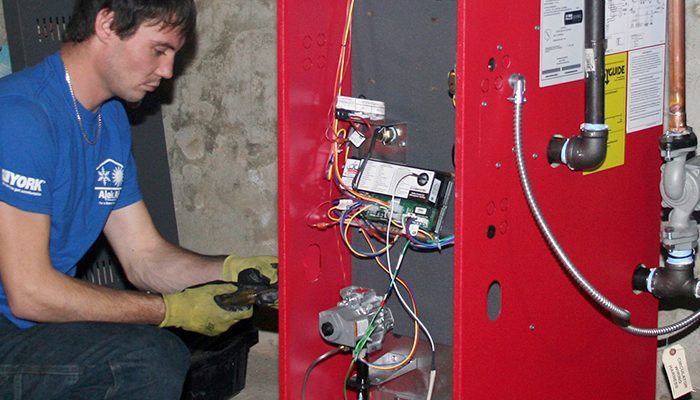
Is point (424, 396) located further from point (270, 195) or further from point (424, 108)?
point (270, 195)

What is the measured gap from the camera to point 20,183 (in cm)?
207

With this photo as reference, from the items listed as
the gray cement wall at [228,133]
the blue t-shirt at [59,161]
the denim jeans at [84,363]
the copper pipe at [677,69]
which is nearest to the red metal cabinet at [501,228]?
the copper pipe at [677,69]

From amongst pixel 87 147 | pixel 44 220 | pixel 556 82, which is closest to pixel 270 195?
pixel 87 147

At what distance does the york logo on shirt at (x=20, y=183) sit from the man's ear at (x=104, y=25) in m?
0.38

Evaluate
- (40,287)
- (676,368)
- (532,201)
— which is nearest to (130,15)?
(40,287)

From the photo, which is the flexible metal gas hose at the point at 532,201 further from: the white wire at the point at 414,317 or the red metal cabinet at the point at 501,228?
the white wire at the point at 414,317

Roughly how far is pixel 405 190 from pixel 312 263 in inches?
10.6

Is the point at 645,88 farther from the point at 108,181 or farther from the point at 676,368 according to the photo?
the point at 108,181

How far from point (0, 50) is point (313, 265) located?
4.92 ft

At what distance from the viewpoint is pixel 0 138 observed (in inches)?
81.7

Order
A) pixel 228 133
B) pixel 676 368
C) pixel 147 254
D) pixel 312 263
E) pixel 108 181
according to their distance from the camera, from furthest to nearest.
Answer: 1. pixel 228 133
2. pixel 147 254
3. pixel 108 181
4. pixel 676 368
5. pixel 312 263

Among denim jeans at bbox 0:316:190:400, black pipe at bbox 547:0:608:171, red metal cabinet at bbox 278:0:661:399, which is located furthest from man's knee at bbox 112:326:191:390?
black pipe at bbox 547:0:608:171

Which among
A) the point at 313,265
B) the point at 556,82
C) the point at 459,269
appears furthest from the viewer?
the point at 313,265

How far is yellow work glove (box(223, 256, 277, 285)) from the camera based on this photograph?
2.33 metres
